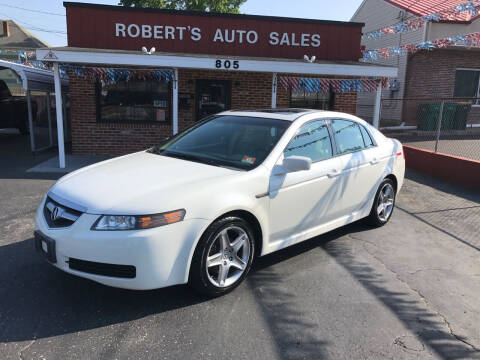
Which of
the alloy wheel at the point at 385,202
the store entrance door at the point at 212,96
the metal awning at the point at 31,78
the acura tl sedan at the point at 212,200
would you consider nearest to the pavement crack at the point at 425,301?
the acura tl sedan at the point at 212,200

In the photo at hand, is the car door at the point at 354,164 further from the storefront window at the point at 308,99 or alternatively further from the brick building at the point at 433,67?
the brick building at the point at 433,67

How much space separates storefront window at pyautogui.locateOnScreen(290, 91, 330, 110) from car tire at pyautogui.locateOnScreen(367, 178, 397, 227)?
6355 millimetres

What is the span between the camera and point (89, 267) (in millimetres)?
2973

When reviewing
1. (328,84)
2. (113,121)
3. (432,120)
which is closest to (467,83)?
(432,120)

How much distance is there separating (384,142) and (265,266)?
97.7 inches

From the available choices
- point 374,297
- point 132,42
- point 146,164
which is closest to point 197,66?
point 132,42

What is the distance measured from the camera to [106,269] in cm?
295

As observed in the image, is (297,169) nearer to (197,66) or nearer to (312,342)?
(312,342)

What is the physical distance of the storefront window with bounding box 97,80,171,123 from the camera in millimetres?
10469

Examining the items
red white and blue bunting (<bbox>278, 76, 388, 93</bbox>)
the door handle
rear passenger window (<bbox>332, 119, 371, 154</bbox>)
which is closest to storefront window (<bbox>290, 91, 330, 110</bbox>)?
red white and blue bunting (<bbox>278, 76, 388, 93</bbox>)

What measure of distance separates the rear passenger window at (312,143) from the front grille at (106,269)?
70.1 inches

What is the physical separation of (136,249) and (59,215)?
30.0 inches

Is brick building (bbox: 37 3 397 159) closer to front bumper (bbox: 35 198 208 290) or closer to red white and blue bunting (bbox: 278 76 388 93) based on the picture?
red white and blue bunting (bbox: 278 76 388 93)

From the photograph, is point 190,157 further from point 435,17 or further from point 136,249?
point 435,17
